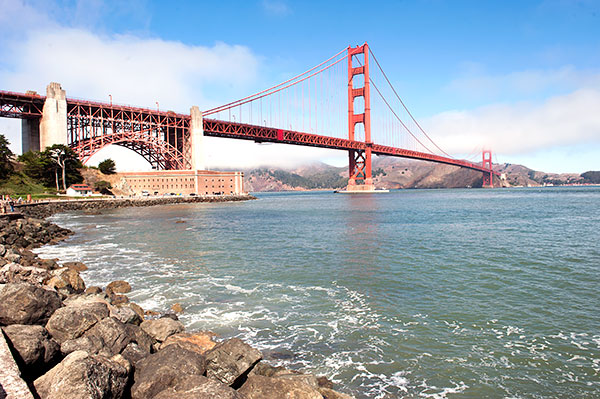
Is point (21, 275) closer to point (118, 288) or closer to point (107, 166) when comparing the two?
point (118, 288)

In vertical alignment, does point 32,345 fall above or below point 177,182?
below

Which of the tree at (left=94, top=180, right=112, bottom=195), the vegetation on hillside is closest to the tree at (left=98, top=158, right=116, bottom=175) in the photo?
the tree at (left=94, top=180, right=112, bottom=195)

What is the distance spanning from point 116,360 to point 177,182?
3025 inches

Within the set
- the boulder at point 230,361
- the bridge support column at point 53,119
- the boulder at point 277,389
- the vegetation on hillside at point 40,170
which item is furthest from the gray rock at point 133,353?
the bridge support column at point 53,119

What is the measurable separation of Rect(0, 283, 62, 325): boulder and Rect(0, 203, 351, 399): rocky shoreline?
12mm

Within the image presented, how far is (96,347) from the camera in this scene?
5.52m

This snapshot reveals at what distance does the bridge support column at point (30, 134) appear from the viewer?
2462 inches

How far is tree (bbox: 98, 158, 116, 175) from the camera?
6969 cm

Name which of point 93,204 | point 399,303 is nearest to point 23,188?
point 93,204

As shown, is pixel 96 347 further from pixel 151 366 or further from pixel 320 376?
pixel 320 376

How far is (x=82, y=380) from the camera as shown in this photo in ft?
12.8

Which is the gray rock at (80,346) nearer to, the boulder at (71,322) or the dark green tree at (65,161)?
the boulder at (71,322)

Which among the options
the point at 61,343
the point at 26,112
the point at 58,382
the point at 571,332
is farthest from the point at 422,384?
the point at 26,112

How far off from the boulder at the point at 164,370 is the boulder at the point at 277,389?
2.42ft
